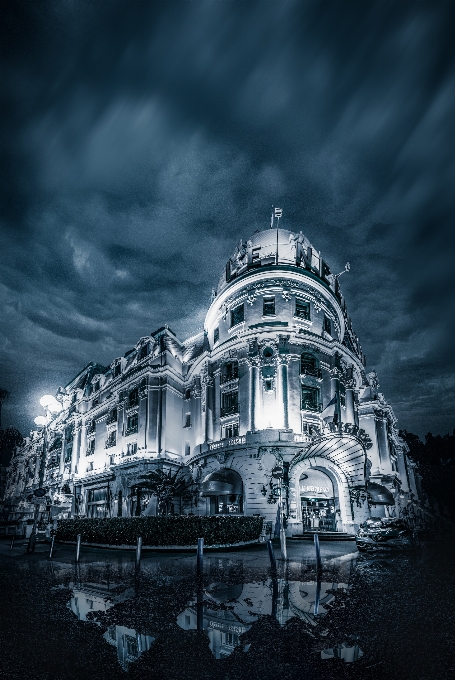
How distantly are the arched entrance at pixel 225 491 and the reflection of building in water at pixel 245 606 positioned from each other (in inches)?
760

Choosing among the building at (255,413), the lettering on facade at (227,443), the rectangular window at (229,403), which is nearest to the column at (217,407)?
the building at (255,413)

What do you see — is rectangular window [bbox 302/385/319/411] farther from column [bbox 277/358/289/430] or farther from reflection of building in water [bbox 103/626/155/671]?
reflection of building in water [bbox 103/626/155/671]

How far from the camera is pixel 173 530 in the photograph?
73.3 feet

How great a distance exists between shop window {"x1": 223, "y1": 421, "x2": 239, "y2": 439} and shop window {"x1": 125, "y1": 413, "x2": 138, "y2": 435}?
41.1ft

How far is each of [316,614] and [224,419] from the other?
29.0m

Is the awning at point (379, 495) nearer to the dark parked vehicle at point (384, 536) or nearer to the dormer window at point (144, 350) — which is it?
the dark parked vehicle at point (384, 536)

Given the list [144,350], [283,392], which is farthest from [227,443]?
[144,350]

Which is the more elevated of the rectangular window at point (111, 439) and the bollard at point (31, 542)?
the rectangular window at point (111, 439)

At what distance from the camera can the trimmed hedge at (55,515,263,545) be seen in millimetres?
22234

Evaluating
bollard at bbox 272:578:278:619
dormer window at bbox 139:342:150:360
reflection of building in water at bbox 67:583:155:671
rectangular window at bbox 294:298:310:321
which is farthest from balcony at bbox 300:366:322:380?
reflection of building in water at bbox 67:583:155:671

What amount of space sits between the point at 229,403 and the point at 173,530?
16760 millimetres

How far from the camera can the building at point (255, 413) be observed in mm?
31938

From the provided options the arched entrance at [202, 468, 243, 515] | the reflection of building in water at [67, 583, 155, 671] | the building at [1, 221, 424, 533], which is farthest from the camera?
the building at [1, 221, 424, 533]

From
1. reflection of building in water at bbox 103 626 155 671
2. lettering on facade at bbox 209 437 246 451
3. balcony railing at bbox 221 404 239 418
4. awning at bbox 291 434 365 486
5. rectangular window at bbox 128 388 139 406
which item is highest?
rectangular window at bbox 128 388 139 406
